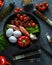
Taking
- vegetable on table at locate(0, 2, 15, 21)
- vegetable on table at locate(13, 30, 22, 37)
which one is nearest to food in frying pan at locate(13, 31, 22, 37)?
vegetable on table at locate(13, 30, 22, 37)

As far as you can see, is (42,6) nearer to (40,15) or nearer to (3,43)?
(40,15)

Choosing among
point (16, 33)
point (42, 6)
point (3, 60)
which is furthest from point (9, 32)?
point (42, 6)

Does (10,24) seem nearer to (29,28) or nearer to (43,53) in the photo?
(29,28)

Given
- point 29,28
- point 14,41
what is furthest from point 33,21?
point 14,41

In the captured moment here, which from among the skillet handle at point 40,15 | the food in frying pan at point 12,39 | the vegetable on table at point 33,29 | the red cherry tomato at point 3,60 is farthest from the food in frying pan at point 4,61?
the skillet handle at point 40,15

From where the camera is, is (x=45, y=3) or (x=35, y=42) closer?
(x=35, y=42)

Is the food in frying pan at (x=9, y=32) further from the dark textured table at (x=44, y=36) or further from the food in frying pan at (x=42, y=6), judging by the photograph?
the food in frying pan at (x=42, y=6)

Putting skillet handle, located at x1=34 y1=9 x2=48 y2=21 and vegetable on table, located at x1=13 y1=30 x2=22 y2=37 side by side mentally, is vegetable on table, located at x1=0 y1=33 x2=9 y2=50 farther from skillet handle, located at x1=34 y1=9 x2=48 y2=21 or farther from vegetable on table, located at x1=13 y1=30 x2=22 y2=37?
skillet handle, located at x1=34 y1=9 x2=48 y2=21

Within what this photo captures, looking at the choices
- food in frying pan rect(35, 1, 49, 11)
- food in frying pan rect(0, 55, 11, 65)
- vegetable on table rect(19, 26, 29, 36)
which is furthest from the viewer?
food in frying pan rect(35, 1, 49, 11)
